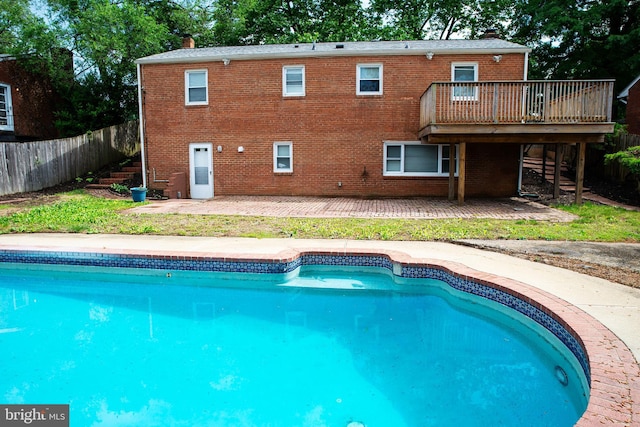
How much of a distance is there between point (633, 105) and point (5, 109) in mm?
28116

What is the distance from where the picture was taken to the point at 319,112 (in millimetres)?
16156

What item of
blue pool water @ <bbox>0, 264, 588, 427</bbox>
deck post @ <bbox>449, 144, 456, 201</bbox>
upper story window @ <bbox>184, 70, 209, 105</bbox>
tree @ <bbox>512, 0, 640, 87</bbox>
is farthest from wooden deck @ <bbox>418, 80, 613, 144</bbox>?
tree @ <bbox>512, 0, 640, 87</bbox>

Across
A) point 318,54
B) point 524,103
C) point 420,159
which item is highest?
point 318,54

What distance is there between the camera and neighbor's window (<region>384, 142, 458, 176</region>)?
52.6 ft

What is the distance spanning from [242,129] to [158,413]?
13.4 m

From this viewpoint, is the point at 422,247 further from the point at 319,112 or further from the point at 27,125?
the point at 27,125

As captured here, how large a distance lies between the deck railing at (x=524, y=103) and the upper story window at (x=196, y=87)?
8.26 m

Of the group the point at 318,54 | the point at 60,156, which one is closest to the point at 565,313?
the point at 318,54

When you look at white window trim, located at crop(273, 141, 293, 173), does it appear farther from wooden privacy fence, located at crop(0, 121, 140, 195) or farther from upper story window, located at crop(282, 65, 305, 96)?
wooden privacy fence, located at crop(0, 121, 140, 195)

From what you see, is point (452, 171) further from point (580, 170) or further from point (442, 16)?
point (442, 16)

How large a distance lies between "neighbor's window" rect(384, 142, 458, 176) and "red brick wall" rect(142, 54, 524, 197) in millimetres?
238

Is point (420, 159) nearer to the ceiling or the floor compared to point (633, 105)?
nearer to the floor

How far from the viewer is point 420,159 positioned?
16094mm

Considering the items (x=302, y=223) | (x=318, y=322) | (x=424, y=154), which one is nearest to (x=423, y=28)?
(x=424, y=154)
